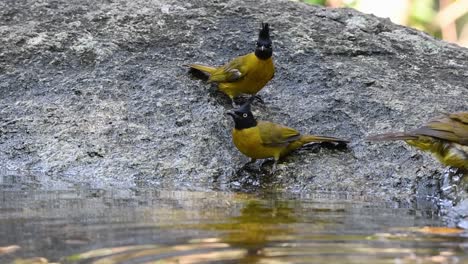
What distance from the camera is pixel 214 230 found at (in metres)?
3.59

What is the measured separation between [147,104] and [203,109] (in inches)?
15.3

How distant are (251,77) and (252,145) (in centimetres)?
75

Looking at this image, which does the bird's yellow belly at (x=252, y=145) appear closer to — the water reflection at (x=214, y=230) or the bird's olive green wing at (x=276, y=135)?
the bird's olive green wing at (x=276, y=135)

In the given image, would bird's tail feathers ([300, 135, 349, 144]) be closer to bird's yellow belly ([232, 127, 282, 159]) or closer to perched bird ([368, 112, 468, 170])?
bird's yellow belly ([232, 127, 282, 159])

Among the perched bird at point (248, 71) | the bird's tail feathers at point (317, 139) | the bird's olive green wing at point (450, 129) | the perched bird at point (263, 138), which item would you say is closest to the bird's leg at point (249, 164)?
the perched bird at point (263, 138)

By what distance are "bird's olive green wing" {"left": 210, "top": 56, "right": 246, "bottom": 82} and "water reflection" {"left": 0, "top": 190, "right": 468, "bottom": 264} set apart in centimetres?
134

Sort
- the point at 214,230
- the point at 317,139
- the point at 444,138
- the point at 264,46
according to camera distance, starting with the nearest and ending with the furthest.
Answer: the point at 214,230 < the point at 444,138 < the point at 317,139 < the point at 264,46

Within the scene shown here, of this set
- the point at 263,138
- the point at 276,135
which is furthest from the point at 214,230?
the point at 276,135

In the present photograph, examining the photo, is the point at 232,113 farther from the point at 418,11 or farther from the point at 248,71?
the point at 418,11

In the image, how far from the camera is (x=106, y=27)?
690cm

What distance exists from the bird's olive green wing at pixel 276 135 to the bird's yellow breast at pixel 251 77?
0.51 m

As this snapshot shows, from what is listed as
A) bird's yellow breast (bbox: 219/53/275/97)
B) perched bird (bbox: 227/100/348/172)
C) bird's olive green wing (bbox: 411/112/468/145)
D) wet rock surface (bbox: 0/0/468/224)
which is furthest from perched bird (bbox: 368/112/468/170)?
bird's yellow breast (bbox: 219/53/275/97)

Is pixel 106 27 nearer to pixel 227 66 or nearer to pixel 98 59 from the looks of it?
pixel 98 59

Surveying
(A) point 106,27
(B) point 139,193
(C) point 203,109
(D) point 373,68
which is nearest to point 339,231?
(B) point 139,193
